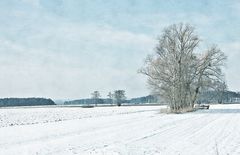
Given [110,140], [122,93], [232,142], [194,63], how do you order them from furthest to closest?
[122,93], [194,63], [110,140], [232,142]

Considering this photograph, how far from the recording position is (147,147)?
1602 centimetres

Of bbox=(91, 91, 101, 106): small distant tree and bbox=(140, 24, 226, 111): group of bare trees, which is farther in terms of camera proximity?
bbox=(91, 91, 101, 106): small distant tree

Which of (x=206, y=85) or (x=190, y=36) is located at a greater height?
(x=190, y=36)

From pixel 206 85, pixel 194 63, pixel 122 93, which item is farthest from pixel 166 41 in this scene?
pixel 122 93

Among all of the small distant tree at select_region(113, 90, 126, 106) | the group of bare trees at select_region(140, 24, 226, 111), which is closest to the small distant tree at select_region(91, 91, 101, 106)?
the small distant tree at select_region(113, 90, 126, 106)

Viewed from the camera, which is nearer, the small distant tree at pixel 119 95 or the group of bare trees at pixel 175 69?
the group of bare trees at pixel 175 69

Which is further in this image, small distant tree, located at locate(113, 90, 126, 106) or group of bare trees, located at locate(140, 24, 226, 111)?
small distant tree, located at locate(113, 90, 126, 106)

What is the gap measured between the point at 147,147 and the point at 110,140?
3251 millimetres

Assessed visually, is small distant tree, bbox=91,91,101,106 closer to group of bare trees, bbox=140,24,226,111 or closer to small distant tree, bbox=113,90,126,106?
small distant tree, bbox=113,90,126,106

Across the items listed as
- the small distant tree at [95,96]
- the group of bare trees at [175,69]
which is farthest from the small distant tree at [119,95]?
the group of bare trees at [175,69]

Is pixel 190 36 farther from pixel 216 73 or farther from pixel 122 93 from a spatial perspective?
pixel 122 93

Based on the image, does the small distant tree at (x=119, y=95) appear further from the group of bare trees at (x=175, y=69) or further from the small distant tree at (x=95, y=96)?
the group of bare trees at (x=175, y=69)

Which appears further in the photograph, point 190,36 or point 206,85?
point 206,85

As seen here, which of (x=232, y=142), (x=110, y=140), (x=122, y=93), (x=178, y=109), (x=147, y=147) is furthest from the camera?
(x=122, y=93)
